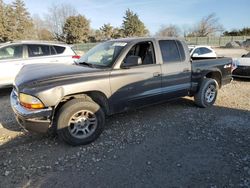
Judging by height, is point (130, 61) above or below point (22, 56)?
below

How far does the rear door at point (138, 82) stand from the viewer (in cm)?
427

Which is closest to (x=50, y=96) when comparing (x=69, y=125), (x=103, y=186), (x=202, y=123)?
(x=69, y=125)

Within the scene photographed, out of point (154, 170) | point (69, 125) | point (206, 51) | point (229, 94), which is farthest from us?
point (206, 51)

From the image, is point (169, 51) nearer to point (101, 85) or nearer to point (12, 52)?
point (101, 85)

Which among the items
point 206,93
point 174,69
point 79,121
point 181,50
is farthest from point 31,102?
point 206,93

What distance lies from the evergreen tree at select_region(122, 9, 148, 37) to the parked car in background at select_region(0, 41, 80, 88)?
138 feet

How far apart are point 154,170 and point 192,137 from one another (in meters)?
1.33

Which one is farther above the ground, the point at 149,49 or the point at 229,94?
the point at 149,49

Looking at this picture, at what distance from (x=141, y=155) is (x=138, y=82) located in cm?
144

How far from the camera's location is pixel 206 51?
1315cm

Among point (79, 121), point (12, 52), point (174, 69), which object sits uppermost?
point (12, 52)

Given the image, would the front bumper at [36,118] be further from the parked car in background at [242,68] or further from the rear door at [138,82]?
the parked car in background at [242,68]

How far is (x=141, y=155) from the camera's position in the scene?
372cm

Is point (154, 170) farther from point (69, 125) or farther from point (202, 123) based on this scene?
point (202, 123)
